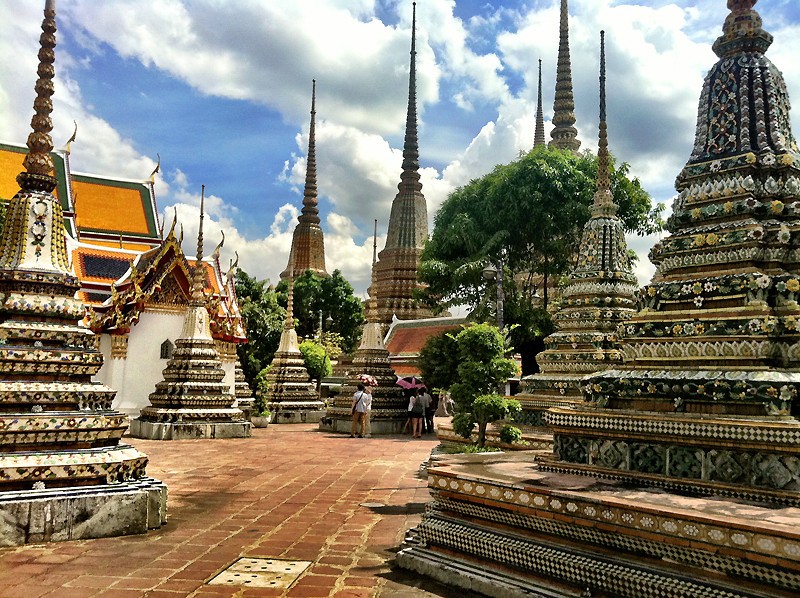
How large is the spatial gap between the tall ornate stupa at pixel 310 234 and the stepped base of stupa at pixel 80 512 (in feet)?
180

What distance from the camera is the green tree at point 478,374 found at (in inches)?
404

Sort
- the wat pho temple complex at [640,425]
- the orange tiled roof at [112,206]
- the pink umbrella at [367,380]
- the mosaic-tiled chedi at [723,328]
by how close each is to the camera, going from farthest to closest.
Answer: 1. the orange tiled roof at [112,206]
2. the pink umbrella at [367,380]
3. the mosaic-tiled chedi at [723,328]
4. the wat pho temple complex at [640,425]

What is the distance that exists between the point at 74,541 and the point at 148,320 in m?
17.2

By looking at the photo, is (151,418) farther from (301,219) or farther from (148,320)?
(301,219)

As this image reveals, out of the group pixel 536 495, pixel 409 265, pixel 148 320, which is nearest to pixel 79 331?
pixel 536 495

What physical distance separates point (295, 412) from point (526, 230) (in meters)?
11.3

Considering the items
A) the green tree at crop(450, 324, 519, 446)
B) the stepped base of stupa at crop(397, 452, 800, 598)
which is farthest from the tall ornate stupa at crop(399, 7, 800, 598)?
the green tree at crop(450, 324, 519, 446)

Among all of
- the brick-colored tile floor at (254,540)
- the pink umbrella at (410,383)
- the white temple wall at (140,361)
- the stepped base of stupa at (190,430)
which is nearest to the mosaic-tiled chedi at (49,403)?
the brick-colored tile floor at (254,540)

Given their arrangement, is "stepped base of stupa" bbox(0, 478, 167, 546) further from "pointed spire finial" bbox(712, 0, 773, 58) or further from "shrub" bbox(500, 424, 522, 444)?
"pointed spire finial" bbox(712, 0, 773, 58)

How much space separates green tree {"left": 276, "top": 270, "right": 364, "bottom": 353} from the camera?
160 feet

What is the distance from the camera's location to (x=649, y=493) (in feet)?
15.8

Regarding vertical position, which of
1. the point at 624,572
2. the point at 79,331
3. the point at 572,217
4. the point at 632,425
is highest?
the point at 572,217

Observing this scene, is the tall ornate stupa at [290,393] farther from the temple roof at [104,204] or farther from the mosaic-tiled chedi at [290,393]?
the temple roof at [104,204]

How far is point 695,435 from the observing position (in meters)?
4.98
